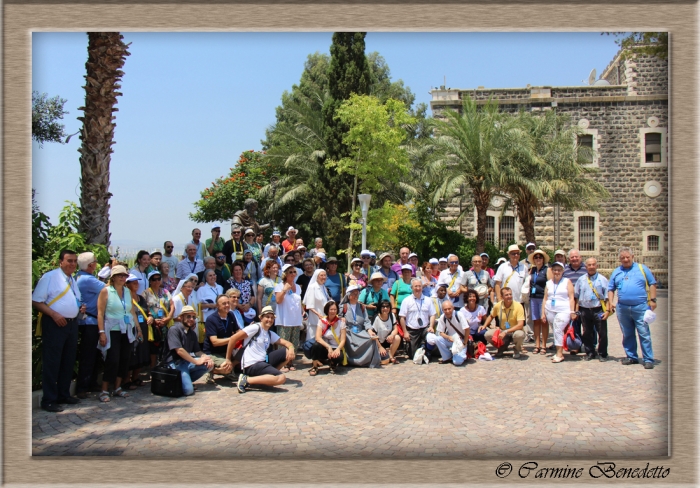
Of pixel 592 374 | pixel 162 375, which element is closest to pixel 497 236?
pixel 592 374

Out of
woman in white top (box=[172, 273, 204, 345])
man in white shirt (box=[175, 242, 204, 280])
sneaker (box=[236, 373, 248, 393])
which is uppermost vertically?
man in white shirt (box=[175, 242, 204, 280])

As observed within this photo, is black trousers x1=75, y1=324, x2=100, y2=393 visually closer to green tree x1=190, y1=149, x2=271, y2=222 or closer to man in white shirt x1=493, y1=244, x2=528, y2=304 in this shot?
man in white shirt x1=493, y1=244, x2=528, y2=304

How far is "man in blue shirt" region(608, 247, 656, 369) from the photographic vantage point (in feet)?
28.4

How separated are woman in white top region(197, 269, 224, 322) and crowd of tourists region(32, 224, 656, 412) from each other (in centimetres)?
2

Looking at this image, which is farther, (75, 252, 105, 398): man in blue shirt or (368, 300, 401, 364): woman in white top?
(368, 300, 401, 364): woman in white top

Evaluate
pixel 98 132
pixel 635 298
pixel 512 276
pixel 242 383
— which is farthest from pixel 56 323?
pixel 635 298

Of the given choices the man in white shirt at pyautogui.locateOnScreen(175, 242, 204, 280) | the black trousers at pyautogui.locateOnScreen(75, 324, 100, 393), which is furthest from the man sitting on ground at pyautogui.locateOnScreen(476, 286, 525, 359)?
the black trousers at pyautogui.locateOnScreen(75, 324, 100, 393)

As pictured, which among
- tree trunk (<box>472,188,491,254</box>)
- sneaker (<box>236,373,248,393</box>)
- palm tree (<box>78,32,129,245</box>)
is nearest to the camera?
sneaker (<box>236,373,248,393</box>)

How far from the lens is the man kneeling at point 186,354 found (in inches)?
296

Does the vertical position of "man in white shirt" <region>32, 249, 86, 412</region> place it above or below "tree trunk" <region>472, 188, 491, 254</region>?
below

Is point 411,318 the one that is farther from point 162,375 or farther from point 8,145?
point 8,145

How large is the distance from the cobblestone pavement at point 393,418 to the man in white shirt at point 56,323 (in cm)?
33

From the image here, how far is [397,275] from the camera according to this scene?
11039 mm

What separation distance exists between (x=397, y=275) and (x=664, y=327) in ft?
19.5
